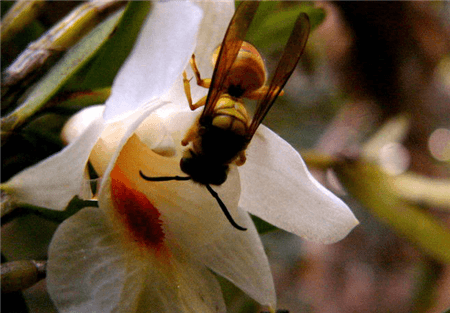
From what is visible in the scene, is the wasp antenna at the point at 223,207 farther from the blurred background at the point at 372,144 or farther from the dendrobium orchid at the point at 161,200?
the blurred background at the point at 372,144

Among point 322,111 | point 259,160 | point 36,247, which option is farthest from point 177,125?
point 322,111

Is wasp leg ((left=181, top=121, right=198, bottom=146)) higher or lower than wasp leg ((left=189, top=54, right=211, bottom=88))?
lower

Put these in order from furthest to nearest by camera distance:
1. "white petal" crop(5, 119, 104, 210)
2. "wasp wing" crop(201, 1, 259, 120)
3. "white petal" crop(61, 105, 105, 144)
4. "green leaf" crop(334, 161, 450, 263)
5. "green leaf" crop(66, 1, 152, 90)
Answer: "green leaf" crop(334, 161, 450, 263), "green leaf" crop(66, 1, 152, 90), "white petal" crop(61, 105, 105, 144), "wasp wing" crop(201, 1, 259, 120), "white petal" crop(5, 119, 104, 210)

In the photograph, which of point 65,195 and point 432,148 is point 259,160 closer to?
point 65,195

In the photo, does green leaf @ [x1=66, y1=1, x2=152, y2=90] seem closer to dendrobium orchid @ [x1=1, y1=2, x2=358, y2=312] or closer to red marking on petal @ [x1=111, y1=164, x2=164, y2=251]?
dendrobium orchid @ [x1=1, y1=2, x2=358, y2=312]

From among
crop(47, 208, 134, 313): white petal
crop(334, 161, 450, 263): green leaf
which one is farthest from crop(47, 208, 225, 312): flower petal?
crop(334, 161, 450, 263): green leaf

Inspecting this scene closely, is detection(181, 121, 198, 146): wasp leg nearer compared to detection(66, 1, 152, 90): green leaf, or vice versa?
detection(181, 121, 198, 146): wasp leg

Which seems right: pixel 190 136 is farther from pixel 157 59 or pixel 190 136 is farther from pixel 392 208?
pixel 392 208

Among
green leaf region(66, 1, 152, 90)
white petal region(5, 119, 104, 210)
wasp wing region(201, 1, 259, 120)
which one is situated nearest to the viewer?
white petal region(5, 119, 104, 210)

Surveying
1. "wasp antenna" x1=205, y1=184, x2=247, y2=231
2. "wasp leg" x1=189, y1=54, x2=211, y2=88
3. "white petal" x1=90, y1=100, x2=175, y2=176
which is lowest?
"wasp antenna" x1=205, y1=184, x2=247, y2=231
